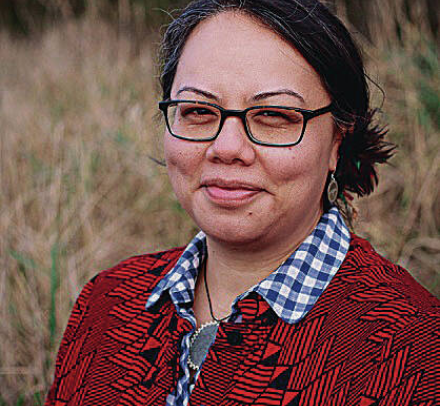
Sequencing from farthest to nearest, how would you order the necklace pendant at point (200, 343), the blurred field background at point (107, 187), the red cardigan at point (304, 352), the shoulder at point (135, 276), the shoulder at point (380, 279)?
the blurred field background at point (107, 187) < the shoulder at point (135, 276) < the necklace pendant at point (200, 343) < the shoulder at point (380, 279) < the red cardigan at point (304, 352)

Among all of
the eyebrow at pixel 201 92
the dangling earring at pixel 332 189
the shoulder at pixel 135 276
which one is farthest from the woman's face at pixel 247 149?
the shoulder at pixel 135 276

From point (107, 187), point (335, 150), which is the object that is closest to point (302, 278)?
point (335, 150)

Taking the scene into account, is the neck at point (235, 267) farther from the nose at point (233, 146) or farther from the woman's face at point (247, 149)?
the nose at point (233, 146)

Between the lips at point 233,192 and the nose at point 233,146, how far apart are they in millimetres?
50

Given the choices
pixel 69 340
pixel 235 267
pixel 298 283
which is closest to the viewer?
pixel 298 283

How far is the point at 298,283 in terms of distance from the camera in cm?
142

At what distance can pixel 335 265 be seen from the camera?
1.44 meters

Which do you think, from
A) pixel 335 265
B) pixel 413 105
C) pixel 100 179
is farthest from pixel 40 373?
pixel 413 105

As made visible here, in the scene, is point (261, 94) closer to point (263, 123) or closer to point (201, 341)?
point (263, 123)

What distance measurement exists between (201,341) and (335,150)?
0.65 meters

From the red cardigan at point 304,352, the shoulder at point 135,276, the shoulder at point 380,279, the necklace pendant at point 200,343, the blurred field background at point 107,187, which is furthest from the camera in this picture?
the blurred field background at point 107,187

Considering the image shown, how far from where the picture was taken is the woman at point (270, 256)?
1271mm

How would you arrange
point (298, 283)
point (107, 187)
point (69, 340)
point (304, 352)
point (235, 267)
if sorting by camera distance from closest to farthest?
point (304, 352), point (298, 283), point (235, 267), point (69, 340), point (107, 187)

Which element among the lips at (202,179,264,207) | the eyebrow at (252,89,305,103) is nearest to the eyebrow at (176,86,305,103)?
the eyebrow at (252,89,305,103)
